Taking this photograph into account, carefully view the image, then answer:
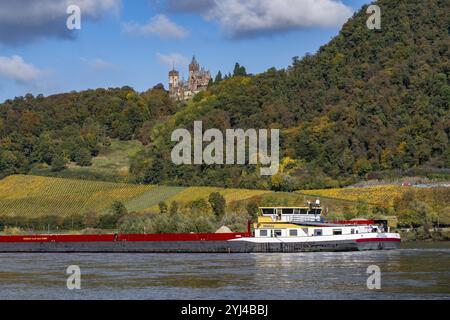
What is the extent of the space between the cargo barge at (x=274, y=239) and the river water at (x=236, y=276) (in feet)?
12.4

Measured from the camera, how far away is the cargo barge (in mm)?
92938

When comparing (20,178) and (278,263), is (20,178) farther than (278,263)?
Yes

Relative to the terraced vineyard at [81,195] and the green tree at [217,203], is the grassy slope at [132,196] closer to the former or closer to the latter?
the terraced vineyard at [81,195]

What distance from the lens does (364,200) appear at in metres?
142

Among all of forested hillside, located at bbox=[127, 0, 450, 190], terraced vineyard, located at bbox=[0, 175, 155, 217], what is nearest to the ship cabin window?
forested hillside, located at bbox=[127, 0, 450, 190]

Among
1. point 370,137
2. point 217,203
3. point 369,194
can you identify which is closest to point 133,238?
point 217,203

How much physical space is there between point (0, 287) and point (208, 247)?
122ft

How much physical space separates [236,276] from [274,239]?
2904 centimetres

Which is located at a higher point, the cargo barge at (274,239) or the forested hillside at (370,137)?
the forested hillside at (370,137)

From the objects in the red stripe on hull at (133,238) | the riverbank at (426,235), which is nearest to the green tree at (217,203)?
the riverbank at (426,235)

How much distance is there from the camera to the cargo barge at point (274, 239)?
92938 mm
